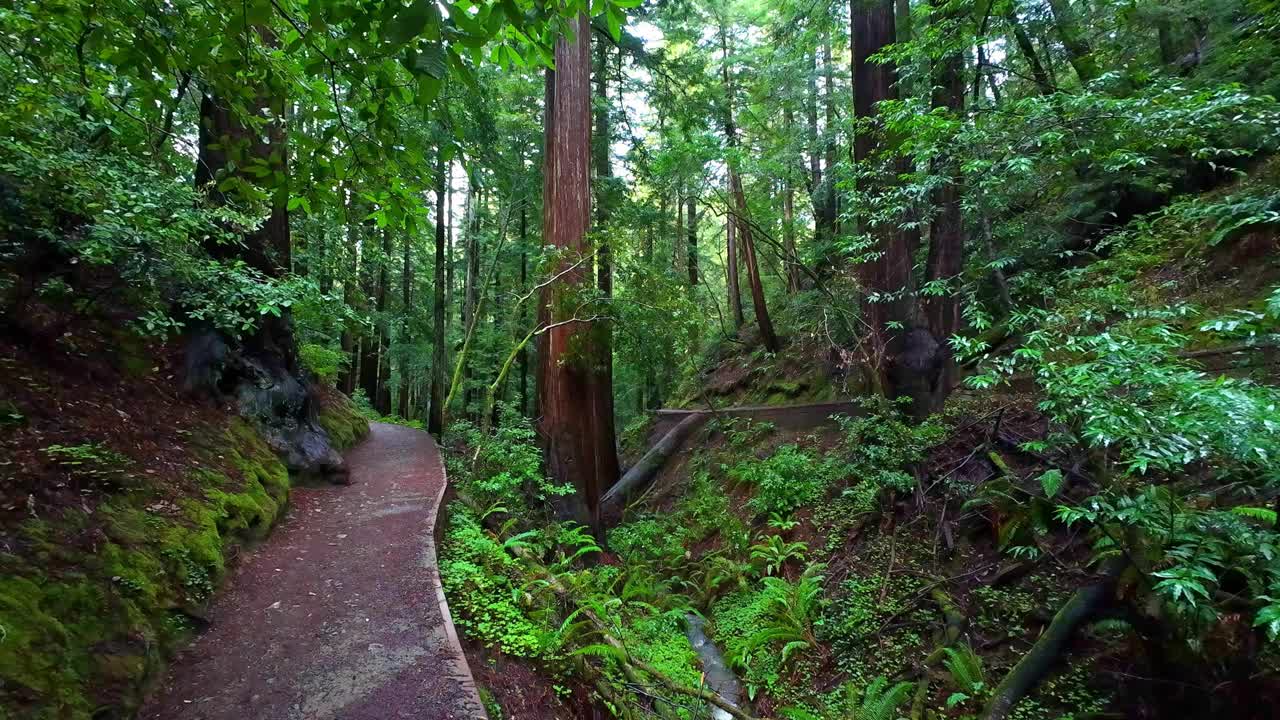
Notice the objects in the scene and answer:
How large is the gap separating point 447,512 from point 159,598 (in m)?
3.07

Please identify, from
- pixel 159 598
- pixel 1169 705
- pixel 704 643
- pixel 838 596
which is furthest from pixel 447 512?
pixel 1169 705

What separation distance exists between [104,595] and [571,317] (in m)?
5.27

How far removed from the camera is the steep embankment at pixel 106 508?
8.53ft

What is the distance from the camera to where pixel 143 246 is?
4570mm

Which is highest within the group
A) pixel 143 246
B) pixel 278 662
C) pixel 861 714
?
pixel 143 246

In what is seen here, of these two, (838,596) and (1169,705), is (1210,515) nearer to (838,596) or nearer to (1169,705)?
(1169,705)

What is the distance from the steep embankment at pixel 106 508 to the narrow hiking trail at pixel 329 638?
21 cm

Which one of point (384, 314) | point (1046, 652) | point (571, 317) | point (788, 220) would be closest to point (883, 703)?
point (1046, 652)

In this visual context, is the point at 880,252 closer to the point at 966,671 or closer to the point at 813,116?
the point at 966,671

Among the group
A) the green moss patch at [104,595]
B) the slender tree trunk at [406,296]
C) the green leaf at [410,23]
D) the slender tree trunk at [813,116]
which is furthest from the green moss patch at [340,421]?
the slender tree trunk at [813,116]

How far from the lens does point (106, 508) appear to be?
3576 millimetres

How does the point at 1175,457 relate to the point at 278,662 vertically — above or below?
above

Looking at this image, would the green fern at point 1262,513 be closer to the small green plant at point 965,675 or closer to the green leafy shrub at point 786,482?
the small green plant at point 965,675

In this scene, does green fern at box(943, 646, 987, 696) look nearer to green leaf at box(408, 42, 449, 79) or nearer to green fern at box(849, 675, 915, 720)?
green fern at box(849, 675, 915, 720)
